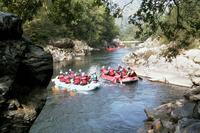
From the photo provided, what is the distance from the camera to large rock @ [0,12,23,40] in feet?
22.4

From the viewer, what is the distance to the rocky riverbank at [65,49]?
5679 centimetres

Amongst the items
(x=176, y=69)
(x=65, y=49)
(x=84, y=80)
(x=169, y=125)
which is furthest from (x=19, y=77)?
(x=65, y=49)

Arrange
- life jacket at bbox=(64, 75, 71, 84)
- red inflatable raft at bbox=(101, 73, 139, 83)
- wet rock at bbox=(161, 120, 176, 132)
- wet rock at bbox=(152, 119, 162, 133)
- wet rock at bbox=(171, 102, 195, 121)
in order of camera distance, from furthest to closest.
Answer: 1. red inflatable raft at bbox=(101, 73, 139, 83)
2. life jacket at bbox=(64, 75, 71, 84)
3. wet rock at bbox=(152, 119, 162, 133)
4. wet rock at bbox=(161, 120, 176, 132)
5. wet rock at bbox=(171, 102, 195, 121)

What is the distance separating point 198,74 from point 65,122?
53.3ft

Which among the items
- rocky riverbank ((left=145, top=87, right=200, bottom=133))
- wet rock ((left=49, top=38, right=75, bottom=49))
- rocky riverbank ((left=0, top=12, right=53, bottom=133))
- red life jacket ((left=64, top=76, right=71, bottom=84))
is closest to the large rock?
rocky riverbank ((left=0, top=12, right=53, bottom=133))

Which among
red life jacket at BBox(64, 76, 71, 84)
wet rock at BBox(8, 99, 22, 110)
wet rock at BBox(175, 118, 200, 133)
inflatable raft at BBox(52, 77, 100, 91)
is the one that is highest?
wet rock at BBox(8, 99, 22, 110)

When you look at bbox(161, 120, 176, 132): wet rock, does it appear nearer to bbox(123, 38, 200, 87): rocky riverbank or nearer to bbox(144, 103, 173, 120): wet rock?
bbox(144, 103, 173, 120): wet rock

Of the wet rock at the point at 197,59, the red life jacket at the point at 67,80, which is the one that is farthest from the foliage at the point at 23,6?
the wet rock at the point at 197,59

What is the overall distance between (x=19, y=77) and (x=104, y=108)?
15.3 metres

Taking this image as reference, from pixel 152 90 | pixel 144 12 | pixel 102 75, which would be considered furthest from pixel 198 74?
pixel 144 12

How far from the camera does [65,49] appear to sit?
6297 centimetres

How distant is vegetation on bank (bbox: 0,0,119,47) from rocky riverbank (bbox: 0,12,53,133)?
88cm

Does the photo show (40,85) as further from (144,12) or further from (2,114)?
(144,12)

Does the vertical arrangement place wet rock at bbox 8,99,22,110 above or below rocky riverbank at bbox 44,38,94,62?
above
